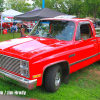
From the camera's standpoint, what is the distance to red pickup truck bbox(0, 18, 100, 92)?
325 cm

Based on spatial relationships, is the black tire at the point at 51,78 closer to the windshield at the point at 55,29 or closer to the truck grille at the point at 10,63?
the truck grille at the point at 10,63

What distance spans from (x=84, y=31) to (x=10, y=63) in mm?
2753

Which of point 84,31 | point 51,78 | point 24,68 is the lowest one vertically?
point 51,78

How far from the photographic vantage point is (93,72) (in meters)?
5.53

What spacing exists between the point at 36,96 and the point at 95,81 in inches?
82.1

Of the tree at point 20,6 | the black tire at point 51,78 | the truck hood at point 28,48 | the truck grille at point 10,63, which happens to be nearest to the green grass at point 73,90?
the black tire at point 51,78

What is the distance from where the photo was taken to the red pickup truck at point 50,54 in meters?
3.25

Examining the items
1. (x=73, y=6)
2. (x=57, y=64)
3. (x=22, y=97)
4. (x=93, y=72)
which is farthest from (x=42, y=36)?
(x=73, y=6)

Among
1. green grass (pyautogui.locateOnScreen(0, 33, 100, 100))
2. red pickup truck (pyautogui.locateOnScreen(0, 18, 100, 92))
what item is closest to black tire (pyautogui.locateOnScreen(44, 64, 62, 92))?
red pickup truck (pyautogui.locateOnScreen(0, 18, 100, 92))

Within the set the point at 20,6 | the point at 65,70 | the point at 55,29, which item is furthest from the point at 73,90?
the point at 20,6

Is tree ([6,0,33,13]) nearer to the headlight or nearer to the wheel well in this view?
the wheel well

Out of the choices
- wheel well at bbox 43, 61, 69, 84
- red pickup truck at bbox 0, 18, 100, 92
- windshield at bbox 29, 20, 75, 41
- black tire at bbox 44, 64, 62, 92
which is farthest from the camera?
windshield at bbox 29, 20, 75, 41

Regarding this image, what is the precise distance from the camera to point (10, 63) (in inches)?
137

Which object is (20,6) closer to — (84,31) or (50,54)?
(84,31)
